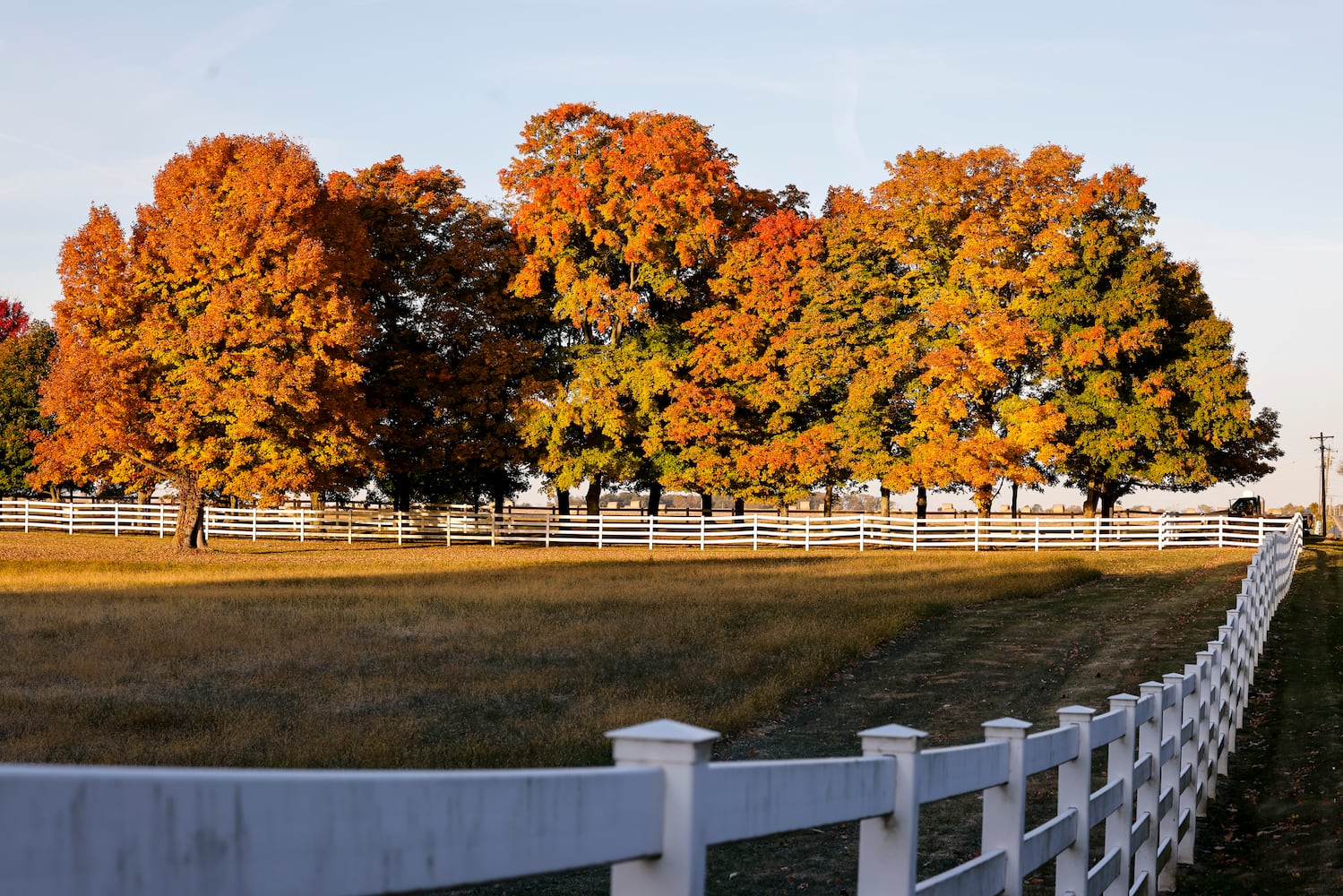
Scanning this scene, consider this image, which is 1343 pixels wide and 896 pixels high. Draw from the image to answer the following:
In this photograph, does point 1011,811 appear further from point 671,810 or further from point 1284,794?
point 1284,794

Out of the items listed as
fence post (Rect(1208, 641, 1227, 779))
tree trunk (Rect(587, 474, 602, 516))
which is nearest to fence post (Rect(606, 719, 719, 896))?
fence post (Rect(1208, 641, 1227, 779))

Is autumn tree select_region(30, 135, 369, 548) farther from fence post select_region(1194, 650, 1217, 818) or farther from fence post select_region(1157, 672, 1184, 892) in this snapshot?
fence post select_region(1157, 672, 1184, 892)

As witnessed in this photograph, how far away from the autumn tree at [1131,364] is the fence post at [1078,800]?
42.4m

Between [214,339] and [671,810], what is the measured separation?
41192mm

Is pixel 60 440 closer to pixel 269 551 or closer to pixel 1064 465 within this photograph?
pixel 269 551

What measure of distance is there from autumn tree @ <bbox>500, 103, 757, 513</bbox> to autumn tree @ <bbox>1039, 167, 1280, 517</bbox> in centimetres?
1284

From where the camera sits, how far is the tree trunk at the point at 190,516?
4366cm

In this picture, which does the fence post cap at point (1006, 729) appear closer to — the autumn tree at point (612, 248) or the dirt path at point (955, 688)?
the dirt path at point (955, 688)

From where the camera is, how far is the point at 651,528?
4938cm

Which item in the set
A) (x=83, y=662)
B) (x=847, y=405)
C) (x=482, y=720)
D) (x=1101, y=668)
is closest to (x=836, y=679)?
(x=1101, y=668)

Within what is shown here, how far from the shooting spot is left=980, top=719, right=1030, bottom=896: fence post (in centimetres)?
465

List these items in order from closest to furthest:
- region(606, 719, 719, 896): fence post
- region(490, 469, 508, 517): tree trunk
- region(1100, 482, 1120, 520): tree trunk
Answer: region(606, 719, 719, 896): fence post → region(1100, 482, 1120, 520): tree trunk → region(490, 469, 508, 517): tree trunk

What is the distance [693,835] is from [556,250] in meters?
47.0

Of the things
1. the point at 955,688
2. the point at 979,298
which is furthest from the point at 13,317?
the point at 955,688
